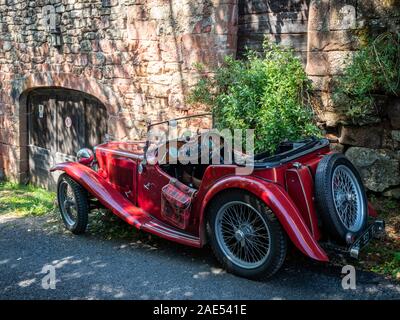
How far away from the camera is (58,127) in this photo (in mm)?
9500

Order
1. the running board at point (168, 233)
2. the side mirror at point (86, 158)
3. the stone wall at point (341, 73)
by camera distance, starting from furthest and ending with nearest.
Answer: the side mirror at point (86, 158)
the stone wall at point (341, 73)
the running board at point (168, 233)

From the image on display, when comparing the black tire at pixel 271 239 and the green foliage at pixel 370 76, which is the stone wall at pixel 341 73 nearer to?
the green foliage at pixel 370 76

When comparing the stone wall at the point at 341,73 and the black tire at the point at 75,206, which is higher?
the stone wall at the point at 341,73

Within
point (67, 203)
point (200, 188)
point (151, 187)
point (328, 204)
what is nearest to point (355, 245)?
point (328, 204)

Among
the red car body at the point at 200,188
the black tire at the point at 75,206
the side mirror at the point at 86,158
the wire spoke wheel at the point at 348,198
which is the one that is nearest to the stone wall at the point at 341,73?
the red car body at the point at 200,188

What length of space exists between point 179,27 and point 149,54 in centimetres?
71

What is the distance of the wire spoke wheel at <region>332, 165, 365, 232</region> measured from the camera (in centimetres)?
386

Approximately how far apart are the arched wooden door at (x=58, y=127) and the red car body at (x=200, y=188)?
3.30 meters

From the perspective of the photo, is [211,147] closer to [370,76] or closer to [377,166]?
[370,76]

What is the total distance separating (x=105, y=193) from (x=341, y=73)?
2.93 metres

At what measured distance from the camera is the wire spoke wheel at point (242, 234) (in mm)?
3781

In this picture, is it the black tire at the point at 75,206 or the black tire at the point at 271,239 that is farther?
the black tire at the point at 75,206

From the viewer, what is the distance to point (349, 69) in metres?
5.02

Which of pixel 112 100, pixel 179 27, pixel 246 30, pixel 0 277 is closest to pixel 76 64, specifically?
pixel 112 100
